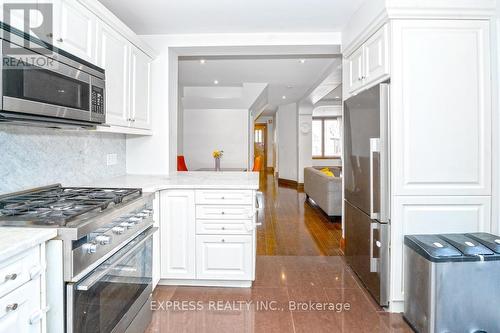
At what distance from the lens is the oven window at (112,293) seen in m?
1.37

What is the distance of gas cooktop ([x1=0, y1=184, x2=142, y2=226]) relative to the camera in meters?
1.37

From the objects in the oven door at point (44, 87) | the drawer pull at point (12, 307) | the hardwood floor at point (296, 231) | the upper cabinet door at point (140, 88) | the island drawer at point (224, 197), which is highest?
the upper cabinet door at point (140, 88)

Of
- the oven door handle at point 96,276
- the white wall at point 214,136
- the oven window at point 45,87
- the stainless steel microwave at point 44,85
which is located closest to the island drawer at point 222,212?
the oven door handle at point 96,276

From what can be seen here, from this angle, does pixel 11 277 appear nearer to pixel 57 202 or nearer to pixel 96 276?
pixel 96 276

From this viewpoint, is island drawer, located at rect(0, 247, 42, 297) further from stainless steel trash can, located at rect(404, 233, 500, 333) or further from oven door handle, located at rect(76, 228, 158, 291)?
stainless steel trash can, located at rect(404, 233, 500, 333)

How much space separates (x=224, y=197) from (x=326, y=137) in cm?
926

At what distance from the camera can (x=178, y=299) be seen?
2.53 meters

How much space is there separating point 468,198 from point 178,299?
2296 millimetres

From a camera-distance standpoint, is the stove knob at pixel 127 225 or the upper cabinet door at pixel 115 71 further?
the upper cabinet door at pixel 115 71

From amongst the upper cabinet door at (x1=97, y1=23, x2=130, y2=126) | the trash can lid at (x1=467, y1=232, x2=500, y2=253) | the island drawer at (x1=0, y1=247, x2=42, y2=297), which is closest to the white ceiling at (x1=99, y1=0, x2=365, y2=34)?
the upper cabinet door at (x1=97, y1=23, x2=130, y2=126)

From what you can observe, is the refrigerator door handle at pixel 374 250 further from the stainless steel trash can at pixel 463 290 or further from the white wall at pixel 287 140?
the white wall at pixel 287 140

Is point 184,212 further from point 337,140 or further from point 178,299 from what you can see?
point 337,140

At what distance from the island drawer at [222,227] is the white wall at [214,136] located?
4.90 metres

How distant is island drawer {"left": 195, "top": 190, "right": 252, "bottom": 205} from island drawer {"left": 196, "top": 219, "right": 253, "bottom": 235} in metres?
0.16
